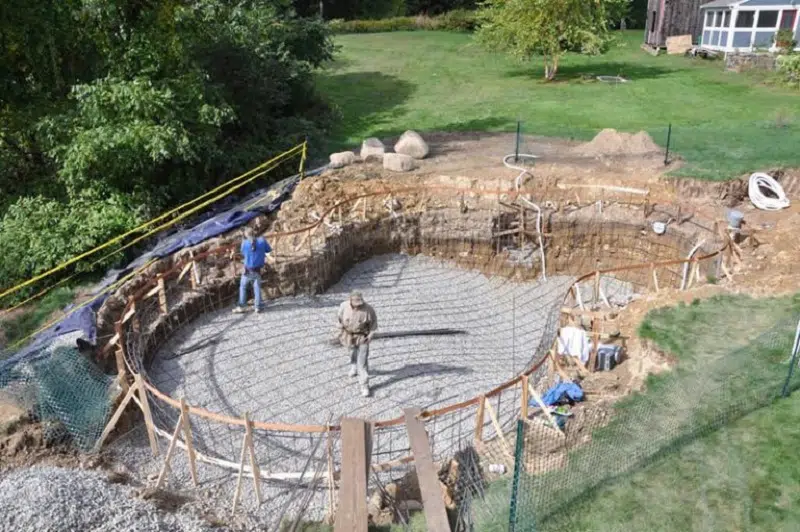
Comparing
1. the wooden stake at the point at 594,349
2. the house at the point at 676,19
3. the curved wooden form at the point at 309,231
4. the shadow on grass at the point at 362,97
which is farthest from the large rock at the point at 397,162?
the house at the point at 676,19

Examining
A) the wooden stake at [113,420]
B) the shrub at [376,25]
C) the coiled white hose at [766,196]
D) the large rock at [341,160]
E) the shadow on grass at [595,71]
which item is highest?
the shrub at [376,25]

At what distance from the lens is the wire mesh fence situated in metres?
6.95

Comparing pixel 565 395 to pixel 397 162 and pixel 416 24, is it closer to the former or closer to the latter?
pixel 397 162

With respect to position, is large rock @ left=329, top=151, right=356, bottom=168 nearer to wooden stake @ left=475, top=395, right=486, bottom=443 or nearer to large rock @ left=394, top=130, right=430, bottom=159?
large rock @ left=394, top=130, right=430, bottom=159

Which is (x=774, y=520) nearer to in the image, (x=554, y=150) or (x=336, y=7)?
(x=554, y=150)

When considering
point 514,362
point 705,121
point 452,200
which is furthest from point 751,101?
point 514,362

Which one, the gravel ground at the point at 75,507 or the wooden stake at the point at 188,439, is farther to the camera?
the wooden stake at the point at 188,439

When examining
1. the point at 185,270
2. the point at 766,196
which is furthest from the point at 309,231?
the point at 766,196

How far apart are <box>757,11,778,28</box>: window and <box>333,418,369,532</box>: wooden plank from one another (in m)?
33.7

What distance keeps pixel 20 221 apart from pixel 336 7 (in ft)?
132

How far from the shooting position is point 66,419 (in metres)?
8.98

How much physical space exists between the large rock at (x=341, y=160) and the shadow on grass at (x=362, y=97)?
111 inches

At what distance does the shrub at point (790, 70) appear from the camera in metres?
26.9

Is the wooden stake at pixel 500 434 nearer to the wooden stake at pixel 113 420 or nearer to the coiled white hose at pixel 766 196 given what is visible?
the wooden stake at pixel 113 420
